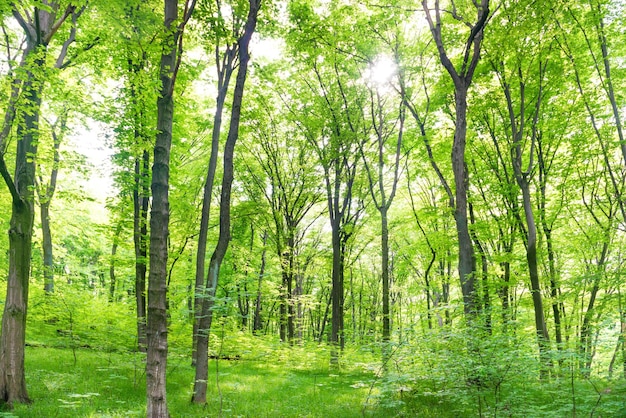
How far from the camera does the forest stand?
636 centimetres

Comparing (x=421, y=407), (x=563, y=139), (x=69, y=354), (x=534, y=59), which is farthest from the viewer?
(x=563, y=139)

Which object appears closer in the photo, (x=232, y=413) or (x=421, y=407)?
(x=232, y=413)

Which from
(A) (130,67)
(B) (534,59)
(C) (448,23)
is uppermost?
(C) (448,23)

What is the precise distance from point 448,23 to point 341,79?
529cm

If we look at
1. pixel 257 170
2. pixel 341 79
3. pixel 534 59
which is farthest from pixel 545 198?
pixel 257 170

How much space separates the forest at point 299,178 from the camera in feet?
20.9

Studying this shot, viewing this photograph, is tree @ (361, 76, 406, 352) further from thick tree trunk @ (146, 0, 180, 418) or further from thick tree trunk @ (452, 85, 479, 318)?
thick tree trunk @ (146, 0, 180, 418)

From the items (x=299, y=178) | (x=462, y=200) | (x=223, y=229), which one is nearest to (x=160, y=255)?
(x=223, y=229)

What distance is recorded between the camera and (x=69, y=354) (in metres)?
11.7

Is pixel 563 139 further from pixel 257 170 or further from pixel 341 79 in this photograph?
pixel 257 170

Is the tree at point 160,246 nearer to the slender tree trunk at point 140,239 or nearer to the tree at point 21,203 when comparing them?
the tree at point 21,203

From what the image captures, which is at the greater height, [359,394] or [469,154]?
[469,154]

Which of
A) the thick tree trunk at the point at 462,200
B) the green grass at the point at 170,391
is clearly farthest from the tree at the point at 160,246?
the thick tree trunk at the point at 462,200

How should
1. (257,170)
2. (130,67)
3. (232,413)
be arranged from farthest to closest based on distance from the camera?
(257,170) → (130,67) → (232,413)
